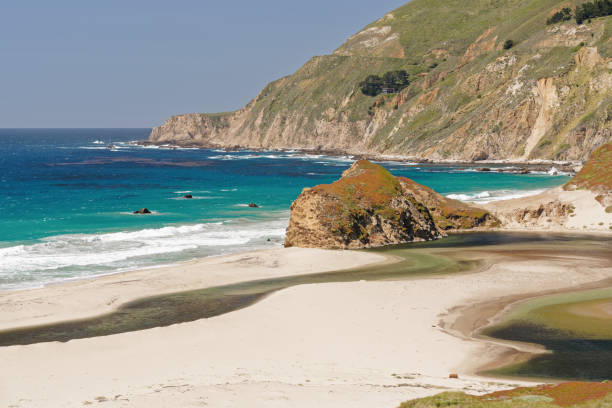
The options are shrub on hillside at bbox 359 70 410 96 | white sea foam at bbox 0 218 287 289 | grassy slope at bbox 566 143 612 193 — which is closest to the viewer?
white sea foam at bbox 0 218 287 289

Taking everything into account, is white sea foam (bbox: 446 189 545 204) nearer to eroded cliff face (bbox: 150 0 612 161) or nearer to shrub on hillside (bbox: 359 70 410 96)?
eroded cliff face (bbox: 150 0 612 161)

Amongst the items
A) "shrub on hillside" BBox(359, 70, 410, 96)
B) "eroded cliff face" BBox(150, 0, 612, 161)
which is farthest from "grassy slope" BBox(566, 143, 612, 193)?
"shrub on hillside" BBox(359, 70, 410, 96)

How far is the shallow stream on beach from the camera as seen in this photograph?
17.7m

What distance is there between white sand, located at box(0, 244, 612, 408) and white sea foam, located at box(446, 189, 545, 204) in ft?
110

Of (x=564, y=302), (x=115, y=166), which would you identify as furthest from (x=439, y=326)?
(x=115, y=166)

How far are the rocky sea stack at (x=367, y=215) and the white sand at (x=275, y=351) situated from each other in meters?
10.6

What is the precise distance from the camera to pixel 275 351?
59.5 feet

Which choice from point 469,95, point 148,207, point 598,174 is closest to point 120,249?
point 148,207

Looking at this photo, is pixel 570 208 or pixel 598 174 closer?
pixel 570 208

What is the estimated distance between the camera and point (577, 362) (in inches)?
687

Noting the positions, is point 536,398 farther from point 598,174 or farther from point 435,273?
point 598,174

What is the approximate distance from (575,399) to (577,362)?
5.83 m

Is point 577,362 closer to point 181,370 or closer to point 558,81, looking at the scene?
point 181,370

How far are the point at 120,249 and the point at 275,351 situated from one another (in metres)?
23.1
